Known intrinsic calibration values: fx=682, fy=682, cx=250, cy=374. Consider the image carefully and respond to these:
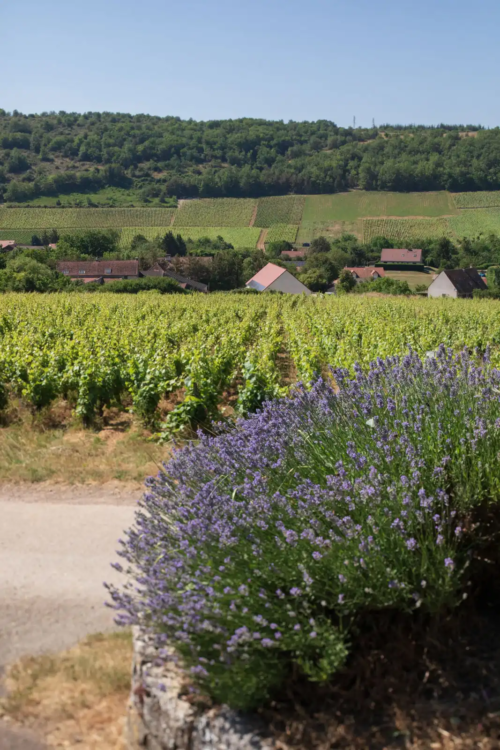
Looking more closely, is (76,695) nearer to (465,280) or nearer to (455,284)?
(455,284)

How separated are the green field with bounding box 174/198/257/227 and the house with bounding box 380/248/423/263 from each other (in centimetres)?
3420

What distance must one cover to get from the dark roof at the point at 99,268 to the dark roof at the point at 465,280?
3089 cm

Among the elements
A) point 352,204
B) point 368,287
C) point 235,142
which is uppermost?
point 235,142

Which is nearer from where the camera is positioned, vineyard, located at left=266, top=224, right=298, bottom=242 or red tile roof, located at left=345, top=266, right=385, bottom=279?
red tile roof, located at left=345, top=266, right=385, bottom=279

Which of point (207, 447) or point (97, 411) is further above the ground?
point (207, 447)

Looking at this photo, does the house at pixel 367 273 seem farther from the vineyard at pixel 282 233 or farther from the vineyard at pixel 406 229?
the vineyard at pixel 282 233

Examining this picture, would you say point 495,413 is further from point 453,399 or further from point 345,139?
point 345,139

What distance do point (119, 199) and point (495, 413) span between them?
5645 inches

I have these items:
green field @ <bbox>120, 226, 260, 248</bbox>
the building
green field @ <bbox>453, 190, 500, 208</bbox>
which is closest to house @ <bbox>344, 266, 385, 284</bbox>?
the building

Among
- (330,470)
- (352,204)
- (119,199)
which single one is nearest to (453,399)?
(330,470)

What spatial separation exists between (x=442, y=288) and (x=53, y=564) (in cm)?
6211

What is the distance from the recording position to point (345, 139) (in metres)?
192

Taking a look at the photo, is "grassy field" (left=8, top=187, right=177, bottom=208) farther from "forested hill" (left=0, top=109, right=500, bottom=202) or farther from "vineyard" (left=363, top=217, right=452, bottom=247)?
"vineyard" (left=363, top=217, right=452, bottom=247)

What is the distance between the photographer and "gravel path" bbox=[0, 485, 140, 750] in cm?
418
